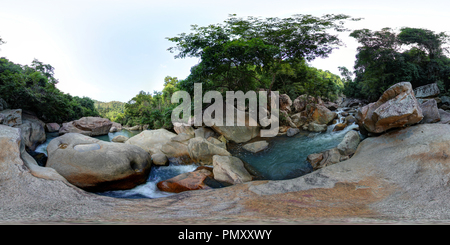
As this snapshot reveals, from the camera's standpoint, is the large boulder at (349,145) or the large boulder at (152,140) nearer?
the large boulder at (349,145)

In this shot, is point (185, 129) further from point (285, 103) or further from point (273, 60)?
point (285, 103)

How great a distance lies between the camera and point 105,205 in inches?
115

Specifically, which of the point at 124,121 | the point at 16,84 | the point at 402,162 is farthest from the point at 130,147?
the point at 124,121

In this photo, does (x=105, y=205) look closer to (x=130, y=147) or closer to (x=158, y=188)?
(x=158, y=188)

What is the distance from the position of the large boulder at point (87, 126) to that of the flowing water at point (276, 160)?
7719 millimetres

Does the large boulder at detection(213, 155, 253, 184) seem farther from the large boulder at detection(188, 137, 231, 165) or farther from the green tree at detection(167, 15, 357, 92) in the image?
the green tree at detection(167, 15, 357, 92)

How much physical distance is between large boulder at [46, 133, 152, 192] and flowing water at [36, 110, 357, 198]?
0.33m

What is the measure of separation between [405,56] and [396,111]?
16.8 m

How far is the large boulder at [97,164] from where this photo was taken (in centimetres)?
520

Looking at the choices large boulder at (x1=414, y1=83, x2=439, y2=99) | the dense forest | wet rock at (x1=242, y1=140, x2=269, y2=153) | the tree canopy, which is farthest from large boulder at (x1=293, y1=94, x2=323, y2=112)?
the tree canopy

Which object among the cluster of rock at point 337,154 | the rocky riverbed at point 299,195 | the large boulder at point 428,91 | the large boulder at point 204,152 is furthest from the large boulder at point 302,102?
the large boulder at point 204,152

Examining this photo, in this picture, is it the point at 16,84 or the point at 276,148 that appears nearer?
the point at 276,148

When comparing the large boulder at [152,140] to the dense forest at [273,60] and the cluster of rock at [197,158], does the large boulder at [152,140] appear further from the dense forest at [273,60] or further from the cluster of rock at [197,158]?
the dense forest at [273,60]

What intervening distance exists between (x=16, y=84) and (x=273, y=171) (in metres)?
16.9
